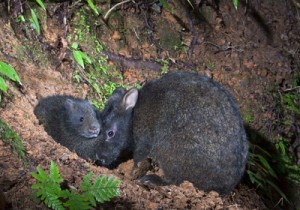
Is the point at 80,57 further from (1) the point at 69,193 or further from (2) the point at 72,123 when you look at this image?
(1) the point at 69,193

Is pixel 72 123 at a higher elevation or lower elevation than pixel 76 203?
higher

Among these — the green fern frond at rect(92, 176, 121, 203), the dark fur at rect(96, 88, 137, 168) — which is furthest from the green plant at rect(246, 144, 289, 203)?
the green fern frond at rect(92, 176, 121, 203)

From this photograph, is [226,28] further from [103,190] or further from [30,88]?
[103,190]

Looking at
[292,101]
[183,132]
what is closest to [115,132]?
[183,132]

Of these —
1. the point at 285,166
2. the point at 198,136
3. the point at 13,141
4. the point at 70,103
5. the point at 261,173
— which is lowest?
the point at 285,166

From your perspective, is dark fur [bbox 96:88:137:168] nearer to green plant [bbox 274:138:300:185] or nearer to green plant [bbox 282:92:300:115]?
green plant [bbox 274:138:300:185]

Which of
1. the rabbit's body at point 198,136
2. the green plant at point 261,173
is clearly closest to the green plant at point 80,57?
the rabbit's body at point 198,136

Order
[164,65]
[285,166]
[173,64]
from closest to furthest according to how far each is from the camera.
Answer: [164,65], [173,64], [285,166]

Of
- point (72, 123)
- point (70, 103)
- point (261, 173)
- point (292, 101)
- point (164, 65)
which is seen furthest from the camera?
point (292, 101)
